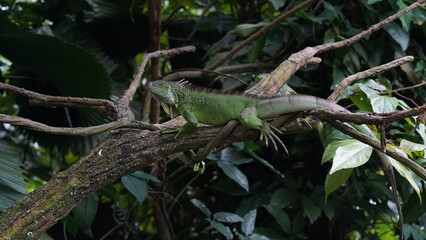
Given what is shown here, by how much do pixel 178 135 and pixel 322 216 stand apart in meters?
1.72

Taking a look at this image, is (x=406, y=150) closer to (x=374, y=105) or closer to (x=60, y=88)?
(x=374, y=105)

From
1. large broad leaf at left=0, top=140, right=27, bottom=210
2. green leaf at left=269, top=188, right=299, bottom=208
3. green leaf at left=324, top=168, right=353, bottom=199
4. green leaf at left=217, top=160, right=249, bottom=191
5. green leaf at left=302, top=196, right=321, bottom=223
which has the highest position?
green leaf at left=324, top=168, right=353, bottom=199

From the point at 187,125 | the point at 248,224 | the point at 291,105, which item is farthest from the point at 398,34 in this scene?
the point at 187,125

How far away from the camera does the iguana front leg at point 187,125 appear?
6.16 feet

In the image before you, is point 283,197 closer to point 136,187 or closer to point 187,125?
point 136,187

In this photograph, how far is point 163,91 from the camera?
2303 millimetres

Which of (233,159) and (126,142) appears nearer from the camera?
(126,142)

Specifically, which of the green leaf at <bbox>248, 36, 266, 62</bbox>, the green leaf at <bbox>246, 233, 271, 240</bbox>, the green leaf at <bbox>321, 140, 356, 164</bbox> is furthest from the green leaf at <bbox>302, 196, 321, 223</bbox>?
the green leaf at <bbox>321, 140, 356, 164</bbox>

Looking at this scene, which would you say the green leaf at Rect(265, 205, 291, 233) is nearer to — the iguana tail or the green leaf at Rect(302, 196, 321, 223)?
the green leaf at Rect(302, 196, 321, 223)

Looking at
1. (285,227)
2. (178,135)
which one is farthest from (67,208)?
(285,227)

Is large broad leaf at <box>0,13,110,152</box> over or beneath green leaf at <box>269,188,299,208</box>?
over

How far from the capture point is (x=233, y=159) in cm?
299

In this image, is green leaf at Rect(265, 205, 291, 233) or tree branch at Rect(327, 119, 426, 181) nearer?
tree branch at Rect(327, 119, 426, 181)

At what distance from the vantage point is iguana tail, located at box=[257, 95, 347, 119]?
5.70ft
